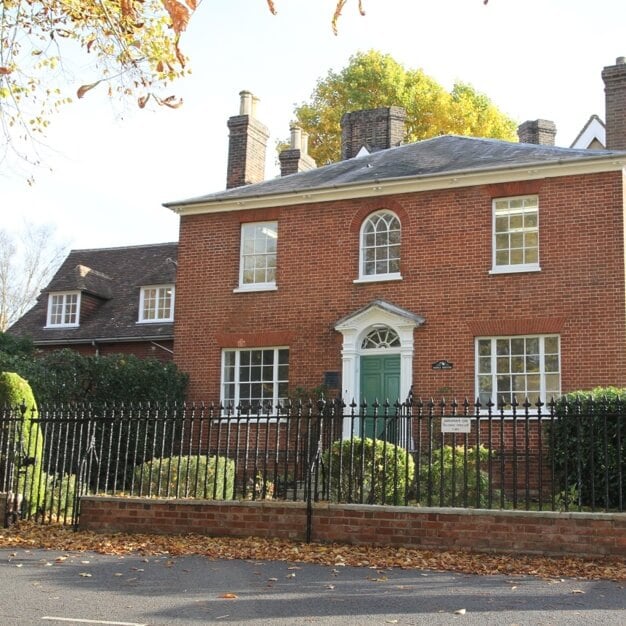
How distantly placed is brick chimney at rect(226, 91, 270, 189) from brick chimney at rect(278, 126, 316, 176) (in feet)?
8.64

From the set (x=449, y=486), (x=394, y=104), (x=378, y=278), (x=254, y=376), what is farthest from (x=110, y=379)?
(x=394, y=104)

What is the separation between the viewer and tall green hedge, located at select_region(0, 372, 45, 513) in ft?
40.3

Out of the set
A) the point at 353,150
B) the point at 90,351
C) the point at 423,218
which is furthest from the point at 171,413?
the point at 353,150

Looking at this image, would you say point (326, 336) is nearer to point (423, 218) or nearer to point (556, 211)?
Answer: point (423, 218)

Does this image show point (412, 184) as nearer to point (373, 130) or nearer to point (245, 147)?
point (245, 147)

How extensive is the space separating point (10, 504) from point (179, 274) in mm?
9412

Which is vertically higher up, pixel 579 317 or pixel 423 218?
pixel 423 218

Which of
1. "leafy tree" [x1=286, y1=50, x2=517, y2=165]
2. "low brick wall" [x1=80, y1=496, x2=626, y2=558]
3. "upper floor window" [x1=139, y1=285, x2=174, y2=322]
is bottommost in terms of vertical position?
"low brick wall" [x1=80, y1=496, x2=626, y2=558]

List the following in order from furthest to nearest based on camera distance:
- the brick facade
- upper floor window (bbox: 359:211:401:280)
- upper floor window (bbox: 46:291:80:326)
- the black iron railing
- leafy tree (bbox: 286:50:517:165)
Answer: leafy tree (bbox: 286:50:517:165), upper floor window (bbox: 46:291:80:326), upper floor window (bbox: 359:211:401:280), the brick facade, the black iron railing

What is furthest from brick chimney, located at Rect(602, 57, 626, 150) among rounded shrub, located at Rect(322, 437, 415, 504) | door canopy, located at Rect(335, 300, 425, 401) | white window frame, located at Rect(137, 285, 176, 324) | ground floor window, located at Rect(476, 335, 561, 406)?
white window frame, located at Rect(137, 285, 176, 324)

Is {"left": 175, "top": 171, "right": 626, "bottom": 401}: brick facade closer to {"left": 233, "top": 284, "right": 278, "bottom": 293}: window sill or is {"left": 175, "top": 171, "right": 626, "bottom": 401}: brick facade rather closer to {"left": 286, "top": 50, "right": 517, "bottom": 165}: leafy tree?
{"left": 233, "top": 284, "right": 278, "bottom": 293}: window sill

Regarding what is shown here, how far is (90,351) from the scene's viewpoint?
25.6m

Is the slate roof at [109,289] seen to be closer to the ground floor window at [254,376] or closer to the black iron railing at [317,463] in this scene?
the ground floor window at [254,376]

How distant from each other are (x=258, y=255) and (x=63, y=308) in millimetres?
9625
